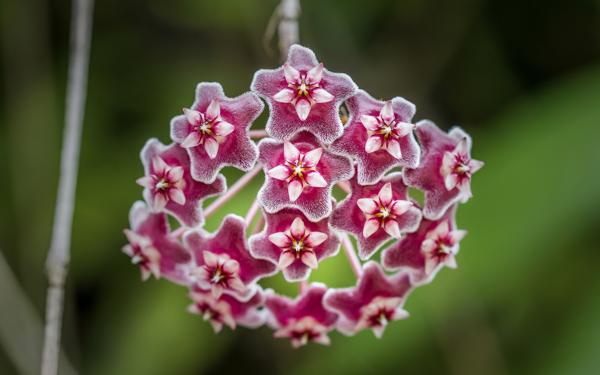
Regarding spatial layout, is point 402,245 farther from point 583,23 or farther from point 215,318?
point 583,23

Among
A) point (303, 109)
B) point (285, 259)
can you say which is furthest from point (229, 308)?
point (303, 109)

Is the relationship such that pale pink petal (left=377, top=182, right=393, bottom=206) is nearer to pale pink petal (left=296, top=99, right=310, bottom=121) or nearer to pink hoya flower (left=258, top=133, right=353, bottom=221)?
pink hoya flower (left=258, top=133, right=353, bottom=221)

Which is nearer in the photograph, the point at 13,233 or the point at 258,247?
the point at 258,247

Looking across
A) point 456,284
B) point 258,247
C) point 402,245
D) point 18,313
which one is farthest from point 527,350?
point 18,313

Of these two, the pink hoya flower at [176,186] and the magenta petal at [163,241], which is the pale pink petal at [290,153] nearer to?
the pink hoya flower at [176,186]

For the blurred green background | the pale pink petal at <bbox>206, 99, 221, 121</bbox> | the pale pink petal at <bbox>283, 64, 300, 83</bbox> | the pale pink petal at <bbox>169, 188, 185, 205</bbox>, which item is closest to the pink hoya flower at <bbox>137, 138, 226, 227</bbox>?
the pale pink petal at <bbox>169, 188, 185, 205</bbox>

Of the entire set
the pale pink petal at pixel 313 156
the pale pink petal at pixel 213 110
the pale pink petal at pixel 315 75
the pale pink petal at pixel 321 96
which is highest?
the pale pink petal at pixel 315 75

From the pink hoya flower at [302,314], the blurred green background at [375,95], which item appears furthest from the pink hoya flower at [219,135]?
the blurred green background at [375,95]
